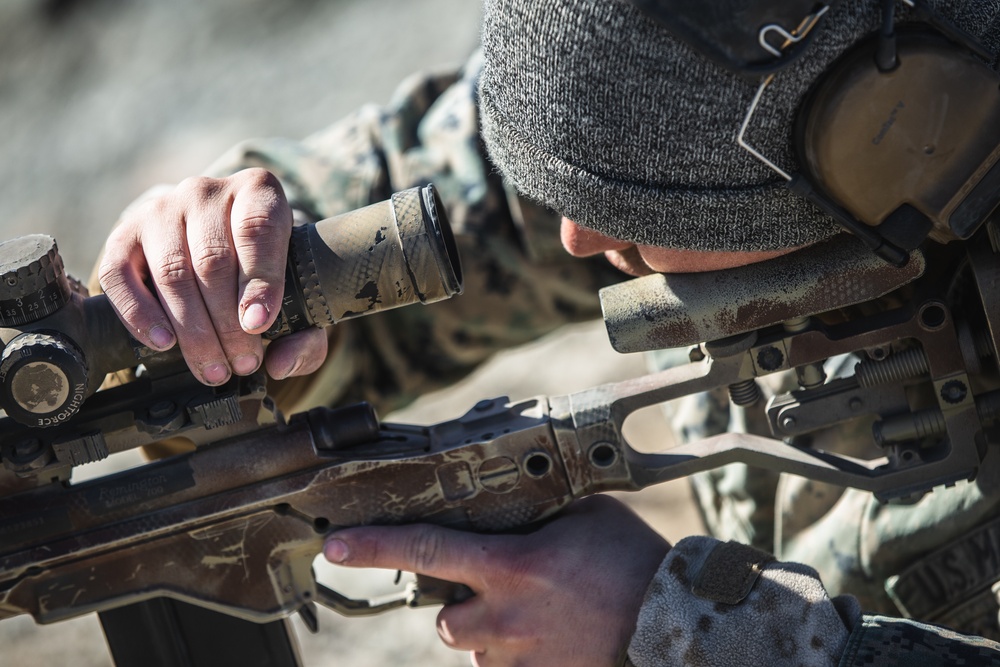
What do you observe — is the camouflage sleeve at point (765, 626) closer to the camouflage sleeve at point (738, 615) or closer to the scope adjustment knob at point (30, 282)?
the camouflage sleeve at point (738, 615)

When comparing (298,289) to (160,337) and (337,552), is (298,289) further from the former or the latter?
(337,552)

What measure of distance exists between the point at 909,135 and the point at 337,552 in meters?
1.17

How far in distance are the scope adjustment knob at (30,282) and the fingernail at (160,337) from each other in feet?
0.53

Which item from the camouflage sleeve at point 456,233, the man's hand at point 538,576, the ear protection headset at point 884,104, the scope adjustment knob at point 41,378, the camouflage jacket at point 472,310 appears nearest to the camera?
the ear protection headset at point 884,104


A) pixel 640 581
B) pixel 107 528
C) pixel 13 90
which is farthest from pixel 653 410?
pixel 13 90

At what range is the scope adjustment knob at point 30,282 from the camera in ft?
5.16

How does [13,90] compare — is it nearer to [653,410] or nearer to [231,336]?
[653,410]

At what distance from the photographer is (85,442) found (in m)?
1.72

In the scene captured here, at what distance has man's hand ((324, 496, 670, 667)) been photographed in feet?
5.81

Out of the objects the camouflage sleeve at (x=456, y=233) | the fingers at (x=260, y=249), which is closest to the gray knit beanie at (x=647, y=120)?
the fingers at (x=260, y=249)

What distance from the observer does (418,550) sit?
1813 millimetres

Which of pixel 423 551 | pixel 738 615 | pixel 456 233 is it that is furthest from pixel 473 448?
pixel 456 233

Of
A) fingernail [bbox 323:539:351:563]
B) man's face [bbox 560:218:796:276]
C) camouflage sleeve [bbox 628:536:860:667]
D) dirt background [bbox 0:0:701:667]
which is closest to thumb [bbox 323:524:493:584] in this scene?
fingernail [bbox 323:539:351:563]

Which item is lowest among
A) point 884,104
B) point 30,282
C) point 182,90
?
point 182,90
